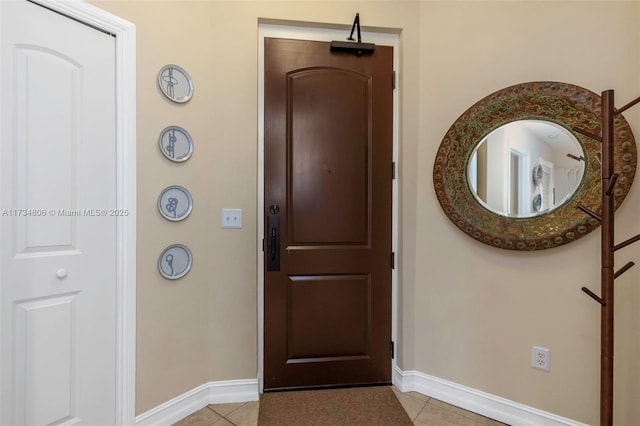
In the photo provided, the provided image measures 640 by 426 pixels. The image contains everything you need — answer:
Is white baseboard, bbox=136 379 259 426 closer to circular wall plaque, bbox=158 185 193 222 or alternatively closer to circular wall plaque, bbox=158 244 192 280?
circular wall plaque, bbox=158 244 192 280

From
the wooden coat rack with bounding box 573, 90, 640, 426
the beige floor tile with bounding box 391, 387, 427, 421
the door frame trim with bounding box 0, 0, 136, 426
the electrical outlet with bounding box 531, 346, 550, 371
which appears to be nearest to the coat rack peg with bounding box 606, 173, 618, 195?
the wooden coat rack with bounding box 573, 90, 640, 426

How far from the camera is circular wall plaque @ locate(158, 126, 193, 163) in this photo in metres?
1.54

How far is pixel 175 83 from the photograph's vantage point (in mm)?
1571

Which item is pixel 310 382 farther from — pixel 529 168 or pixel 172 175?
pixel 529 168

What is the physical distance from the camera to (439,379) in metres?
1.79

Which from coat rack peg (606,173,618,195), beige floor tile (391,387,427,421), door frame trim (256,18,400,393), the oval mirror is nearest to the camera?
coat rack peg (606,173,618,195)

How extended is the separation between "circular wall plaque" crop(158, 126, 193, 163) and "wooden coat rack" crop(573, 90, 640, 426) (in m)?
1.78

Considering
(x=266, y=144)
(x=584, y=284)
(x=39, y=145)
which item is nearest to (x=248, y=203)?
(x=266, y=144)

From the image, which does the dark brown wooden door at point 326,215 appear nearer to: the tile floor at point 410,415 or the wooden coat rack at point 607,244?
the tile floor at point 410,415

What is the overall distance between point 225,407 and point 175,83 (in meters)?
1.82

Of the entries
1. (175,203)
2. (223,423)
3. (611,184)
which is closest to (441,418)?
(223,423)

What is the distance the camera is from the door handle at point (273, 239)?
1805 mm

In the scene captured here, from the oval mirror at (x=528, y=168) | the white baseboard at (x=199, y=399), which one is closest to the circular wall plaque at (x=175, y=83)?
the oval mirror at (x=528, y=168)

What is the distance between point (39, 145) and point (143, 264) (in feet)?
2.13
